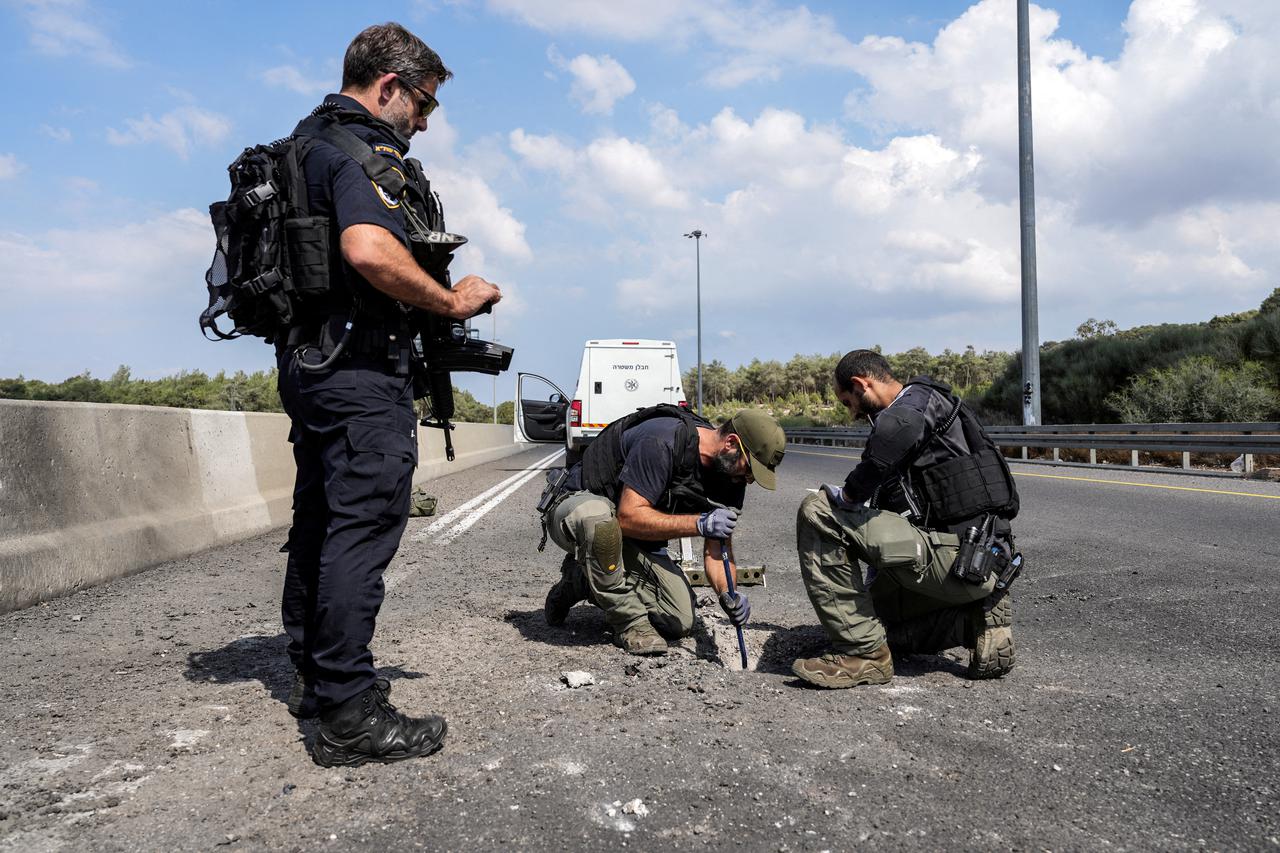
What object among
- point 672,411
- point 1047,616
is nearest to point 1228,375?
point 1047,616

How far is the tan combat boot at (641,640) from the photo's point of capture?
4152mm

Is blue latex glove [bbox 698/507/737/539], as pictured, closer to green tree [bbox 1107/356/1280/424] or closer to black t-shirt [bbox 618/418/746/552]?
black t-shirt [bbox 618/418/746/552]

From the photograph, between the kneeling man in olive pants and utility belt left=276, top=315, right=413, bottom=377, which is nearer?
utility belt left=276, top=315, right=413, bottom=377

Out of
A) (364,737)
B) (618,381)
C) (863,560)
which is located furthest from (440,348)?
(618,381)

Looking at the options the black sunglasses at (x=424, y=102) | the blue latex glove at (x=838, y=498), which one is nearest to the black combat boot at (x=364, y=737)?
the blue latex glove at (x=838, y=498)

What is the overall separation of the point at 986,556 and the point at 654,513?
58.1 inches

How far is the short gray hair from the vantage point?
3072 mm

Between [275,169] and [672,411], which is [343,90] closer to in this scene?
[275,169]

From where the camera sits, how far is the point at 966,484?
3.74 metres

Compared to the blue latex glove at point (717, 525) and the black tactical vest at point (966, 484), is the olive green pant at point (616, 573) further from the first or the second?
the black tactical vest at point (966, 484)

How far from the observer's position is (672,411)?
4594 mm

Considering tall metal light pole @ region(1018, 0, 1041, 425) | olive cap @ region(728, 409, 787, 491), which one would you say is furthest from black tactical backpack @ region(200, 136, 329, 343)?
tall metal light pole @ region(1018, 0, 1041, 425)

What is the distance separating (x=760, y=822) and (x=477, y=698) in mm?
1373

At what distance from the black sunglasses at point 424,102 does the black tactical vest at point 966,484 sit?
7.53 ft
